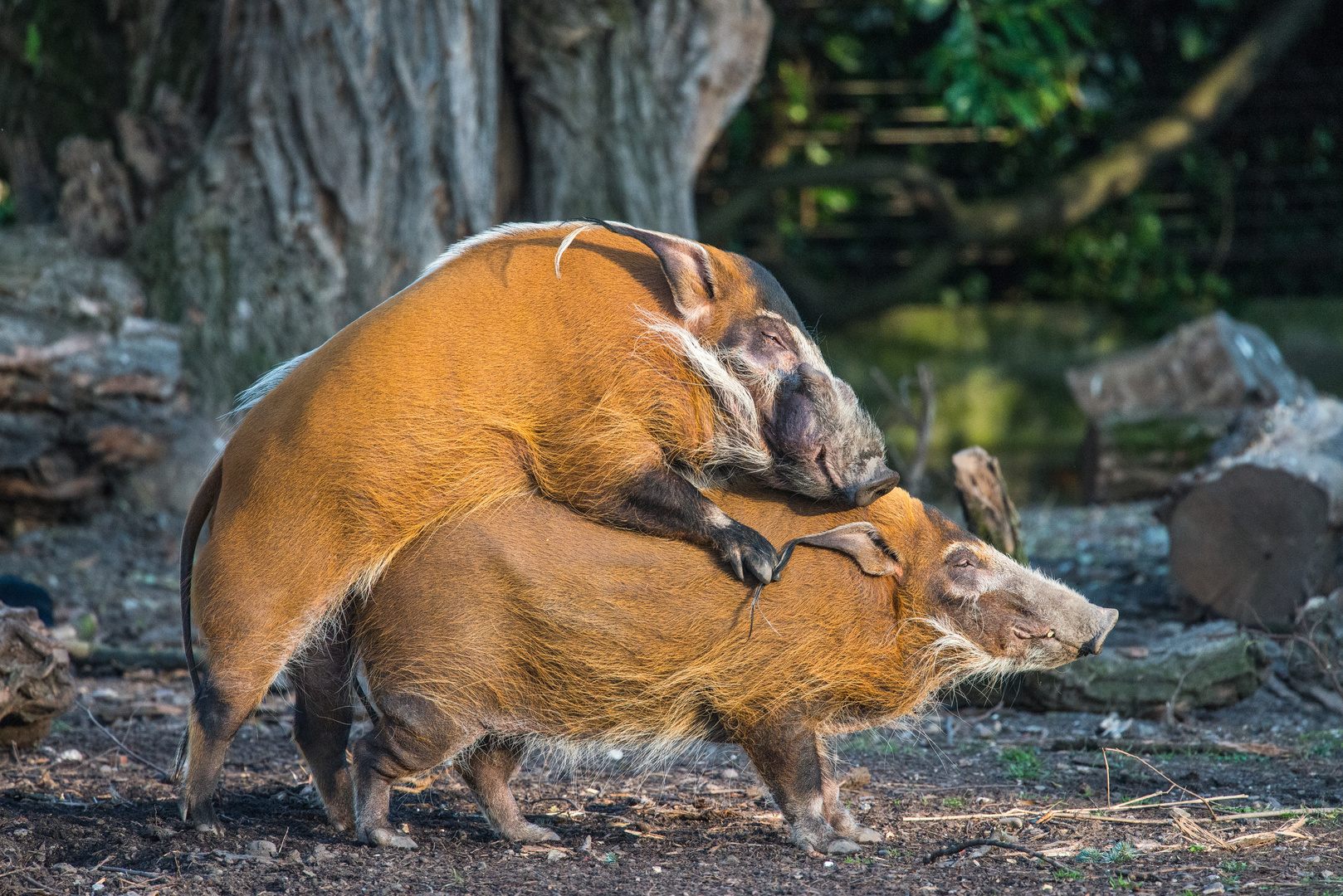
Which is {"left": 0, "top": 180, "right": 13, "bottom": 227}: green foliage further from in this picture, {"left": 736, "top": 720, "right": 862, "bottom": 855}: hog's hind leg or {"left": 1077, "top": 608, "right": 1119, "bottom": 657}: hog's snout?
{"left": 1077, "top": 608, "right": 1119, "bottom": 657}: hog's snout

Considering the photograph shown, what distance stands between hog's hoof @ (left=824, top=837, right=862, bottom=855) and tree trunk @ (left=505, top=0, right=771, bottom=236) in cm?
409

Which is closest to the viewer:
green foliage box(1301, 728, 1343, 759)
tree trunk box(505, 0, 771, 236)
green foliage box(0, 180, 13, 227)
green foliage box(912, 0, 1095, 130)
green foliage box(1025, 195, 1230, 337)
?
green foliage box(1301, 728, 1343, 759)

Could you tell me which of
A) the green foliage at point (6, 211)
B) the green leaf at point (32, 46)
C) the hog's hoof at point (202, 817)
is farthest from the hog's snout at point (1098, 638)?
the green foliage at point (6, 211)

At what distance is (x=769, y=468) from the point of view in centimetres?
334

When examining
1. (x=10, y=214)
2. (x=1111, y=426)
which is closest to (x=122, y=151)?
(x=10, y=214)

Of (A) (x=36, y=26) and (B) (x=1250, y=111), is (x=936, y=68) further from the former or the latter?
(A) (x=36, y=26)

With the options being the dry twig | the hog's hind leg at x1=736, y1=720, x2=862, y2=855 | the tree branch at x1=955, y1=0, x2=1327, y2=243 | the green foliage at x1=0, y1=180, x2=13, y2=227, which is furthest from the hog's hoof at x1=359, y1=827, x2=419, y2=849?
the tree branch at x1=955, y1=0, x2=1327, y2=243

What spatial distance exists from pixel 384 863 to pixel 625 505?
98 cm

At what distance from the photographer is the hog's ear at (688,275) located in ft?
10.9

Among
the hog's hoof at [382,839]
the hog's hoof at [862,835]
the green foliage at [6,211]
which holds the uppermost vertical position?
the green foliage at [6,211]

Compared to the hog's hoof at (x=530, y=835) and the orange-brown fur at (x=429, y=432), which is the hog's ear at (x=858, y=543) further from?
the hog's hoof at (x=530, y=835)

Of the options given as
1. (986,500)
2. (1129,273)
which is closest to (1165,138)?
(1129,273)

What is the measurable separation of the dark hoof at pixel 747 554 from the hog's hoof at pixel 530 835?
0.83m

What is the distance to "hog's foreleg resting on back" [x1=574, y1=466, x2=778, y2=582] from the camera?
122 inches
